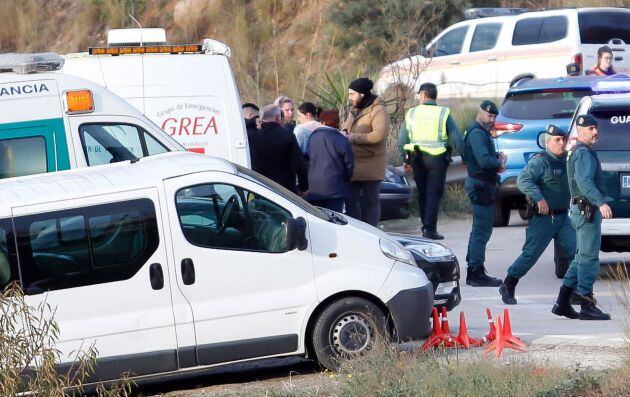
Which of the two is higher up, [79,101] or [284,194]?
[79,101]

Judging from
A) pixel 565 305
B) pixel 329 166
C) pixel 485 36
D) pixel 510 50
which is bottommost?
pixel 565 305

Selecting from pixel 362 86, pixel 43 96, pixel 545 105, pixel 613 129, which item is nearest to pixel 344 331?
pixel 43 96

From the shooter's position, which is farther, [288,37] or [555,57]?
[288,37]

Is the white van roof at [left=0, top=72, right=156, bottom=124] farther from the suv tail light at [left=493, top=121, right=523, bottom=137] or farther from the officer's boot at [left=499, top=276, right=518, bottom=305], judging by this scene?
the suv tail light at [left=493, top=121, right=523, bottom=137]

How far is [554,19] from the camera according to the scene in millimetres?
20906

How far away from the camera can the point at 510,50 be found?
21562mm

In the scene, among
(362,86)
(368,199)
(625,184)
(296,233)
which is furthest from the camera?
(368,199)

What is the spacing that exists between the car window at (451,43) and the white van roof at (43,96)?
1297cm

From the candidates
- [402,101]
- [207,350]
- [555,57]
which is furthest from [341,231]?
[555,57]

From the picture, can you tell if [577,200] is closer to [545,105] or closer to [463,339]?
[463,339]

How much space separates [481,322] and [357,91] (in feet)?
9.81

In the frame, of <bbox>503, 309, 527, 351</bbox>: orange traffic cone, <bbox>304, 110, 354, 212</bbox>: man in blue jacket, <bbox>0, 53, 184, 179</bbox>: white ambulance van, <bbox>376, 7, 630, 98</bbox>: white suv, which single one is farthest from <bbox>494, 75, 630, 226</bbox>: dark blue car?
<bbox>503, 309, 527, 351</bbox>: orange traffic cone

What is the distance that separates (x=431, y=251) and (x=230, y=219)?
2.22m

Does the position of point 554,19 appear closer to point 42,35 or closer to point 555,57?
point 555,57
